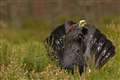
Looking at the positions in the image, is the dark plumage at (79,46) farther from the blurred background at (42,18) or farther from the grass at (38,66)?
the blurred background at (42,18)

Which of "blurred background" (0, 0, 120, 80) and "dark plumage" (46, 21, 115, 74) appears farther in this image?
"blurred background" (0, 0, 120, 80)

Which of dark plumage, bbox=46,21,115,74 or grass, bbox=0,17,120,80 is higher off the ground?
dark plumage, bbox=46,21,115,74

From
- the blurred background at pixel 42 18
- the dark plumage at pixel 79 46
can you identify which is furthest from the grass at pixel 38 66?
the dark plumage at pixel 79 46

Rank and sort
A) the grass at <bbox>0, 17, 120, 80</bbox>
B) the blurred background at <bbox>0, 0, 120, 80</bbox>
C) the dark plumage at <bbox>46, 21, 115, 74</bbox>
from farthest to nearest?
1. the blurred background at <bbox>0, 0, 120, 80</bbox>
2. the dark plumage at <bbox>46, 21, 115, 74</bbox>
3. the grass at <bbox>0, 17, 120, 80</bbox>

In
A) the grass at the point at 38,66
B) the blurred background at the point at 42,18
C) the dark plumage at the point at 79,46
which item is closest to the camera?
the grass at the point at 38,66

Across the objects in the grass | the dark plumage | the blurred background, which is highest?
the dark plumage

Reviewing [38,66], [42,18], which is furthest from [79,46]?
[42,18]

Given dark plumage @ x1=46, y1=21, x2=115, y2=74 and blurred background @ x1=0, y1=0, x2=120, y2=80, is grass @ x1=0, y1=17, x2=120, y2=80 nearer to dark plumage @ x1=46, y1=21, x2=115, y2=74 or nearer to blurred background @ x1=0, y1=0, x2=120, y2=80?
blurred background @ x1=0, y1=0, x2=120, y2=80

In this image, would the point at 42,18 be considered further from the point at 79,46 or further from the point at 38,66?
the point at 79,46

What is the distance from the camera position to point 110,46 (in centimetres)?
722

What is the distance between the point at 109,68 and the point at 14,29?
305 inches

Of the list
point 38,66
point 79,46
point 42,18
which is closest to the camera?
point 79,46

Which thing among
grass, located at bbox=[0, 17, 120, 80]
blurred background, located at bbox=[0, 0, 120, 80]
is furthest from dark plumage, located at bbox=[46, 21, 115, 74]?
blurred background, located at bbox=[0, 0, 120, 80]

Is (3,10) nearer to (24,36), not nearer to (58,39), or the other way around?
(24,36)
